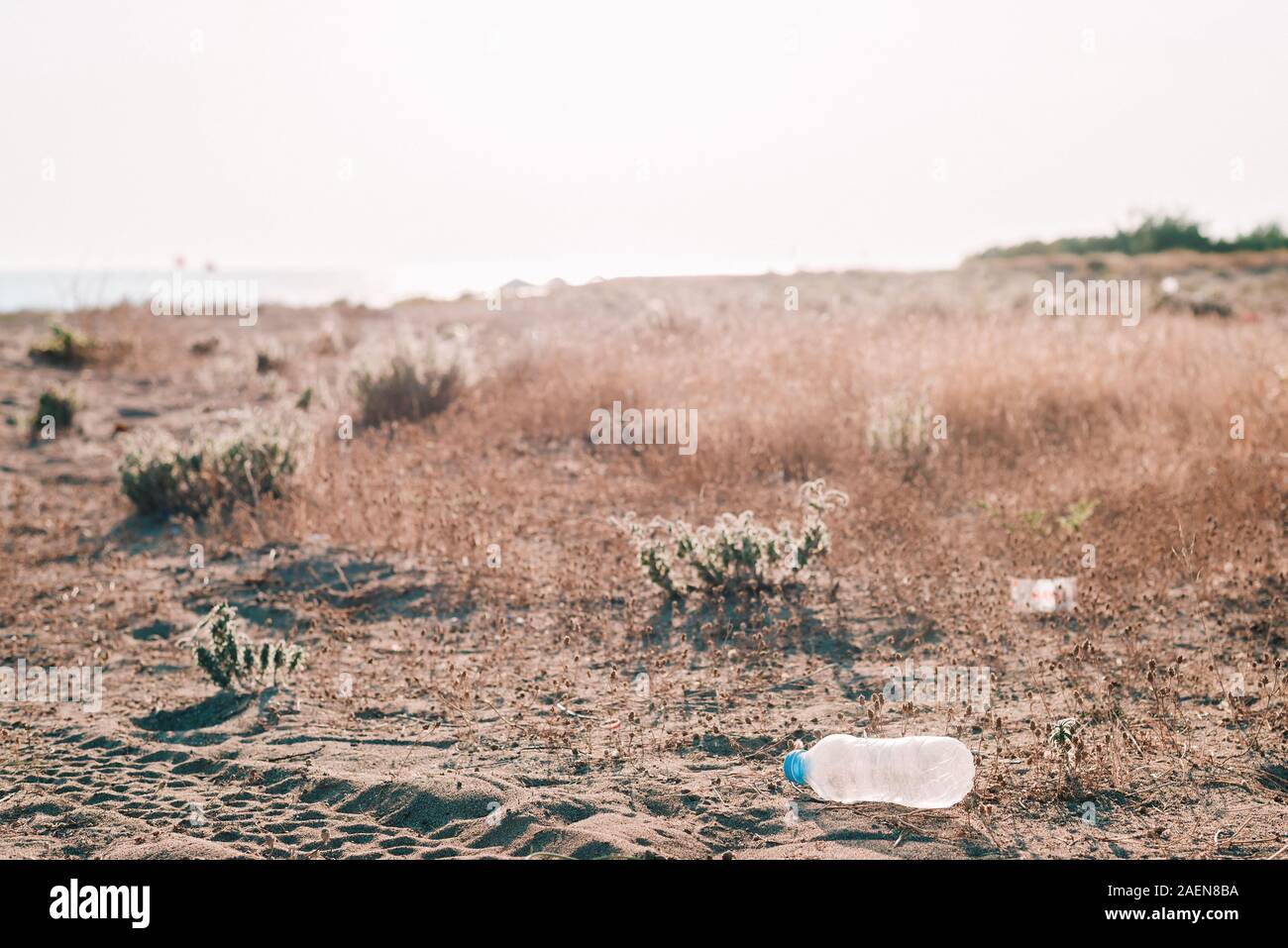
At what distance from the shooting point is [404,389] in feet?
32.7

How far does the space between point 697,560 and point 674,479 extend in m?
1.87

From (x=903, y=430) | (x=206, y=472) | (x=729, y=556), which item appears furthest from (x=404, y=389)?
(x=729, y=556)

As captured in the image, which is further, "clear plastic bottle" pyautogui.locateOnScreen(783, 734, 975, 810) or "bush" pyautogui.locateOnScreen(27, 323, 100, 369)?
"bush" pyautogui.locateOnScreen(27, 323, 100, 369)

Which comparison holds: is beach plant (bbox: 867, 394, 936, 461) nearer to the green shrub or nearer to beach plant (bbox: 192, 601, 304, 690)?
beach plant (bbox: 192, 601, 304, 690)

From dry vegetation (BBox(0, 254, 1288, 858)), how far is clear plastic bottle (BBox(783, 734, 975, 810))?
0.09 meters

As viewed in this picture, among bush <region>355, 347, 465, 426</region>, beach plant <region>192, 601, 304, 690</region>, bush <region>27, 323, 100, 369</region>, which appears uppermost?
bush <region>27, 323, 100, 369</region>

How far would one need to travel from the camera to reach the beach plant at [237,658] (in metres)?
4.38

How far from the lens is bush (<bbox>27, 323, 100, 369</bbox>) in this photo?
44.8 feet

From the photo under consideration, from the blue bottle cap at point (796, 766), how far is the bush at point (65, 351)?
42.6 feet

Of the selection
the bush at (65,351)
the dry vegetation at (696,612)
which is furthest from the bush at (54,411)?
the bush at (65,351)

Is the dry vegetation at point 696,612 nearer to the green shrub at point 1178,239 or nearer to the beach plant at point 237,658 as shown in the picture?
the beach plant at point 237,658

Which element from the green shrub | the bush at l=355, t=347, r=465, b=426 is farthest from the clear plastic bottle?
the green shrub
